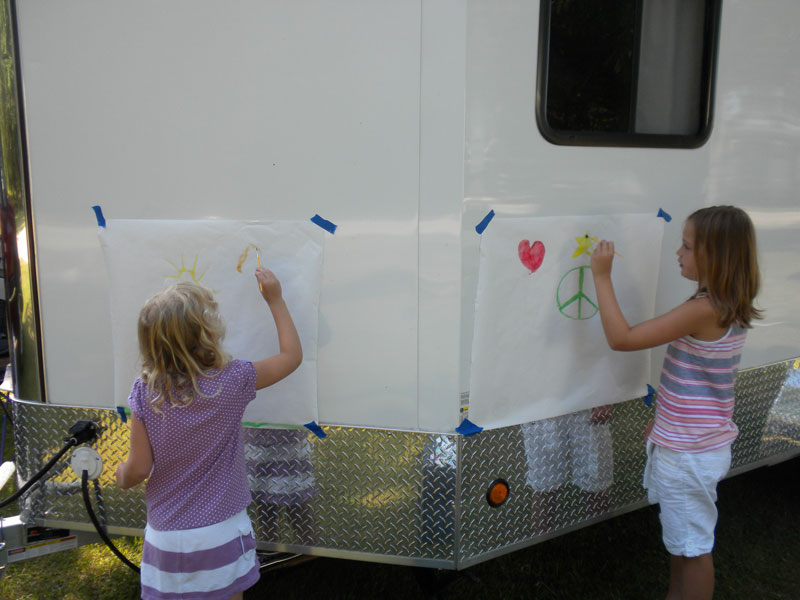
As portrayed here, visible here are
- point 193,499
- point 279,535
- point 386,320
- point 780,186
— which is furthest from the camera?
point 780,186

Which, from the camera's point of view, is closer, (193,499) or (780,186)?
(193,499)

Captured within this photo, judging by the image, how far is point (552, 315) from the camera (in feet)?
6.95

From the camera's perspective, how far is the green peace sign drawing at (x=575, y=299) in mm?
2123

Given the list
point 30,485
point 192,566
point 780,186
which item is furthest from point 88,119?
point 780,186

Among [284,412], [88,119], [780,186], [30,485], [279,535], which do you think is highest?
[88,119]

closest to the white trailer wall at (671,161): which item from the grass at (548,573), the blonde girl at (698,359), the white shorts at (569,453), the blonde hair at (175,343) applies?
the blonde girl at (698,359)

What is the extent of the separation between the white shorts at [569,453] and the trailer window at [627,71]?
0.93m

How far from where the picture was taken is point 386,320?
1.95 meters

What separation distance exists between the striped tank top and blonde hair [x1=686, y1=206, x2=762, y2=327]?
0.10 m

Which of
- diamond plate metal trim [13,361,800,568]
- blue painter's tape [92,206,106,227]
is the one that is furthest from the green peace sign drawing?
blue painter's tape [92,206,106,227]

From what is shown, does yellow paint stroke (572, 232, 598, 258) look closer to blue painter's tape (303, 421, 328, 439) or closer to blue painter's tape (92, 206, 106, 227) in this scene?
blue painter's tape (303, 421, 328, 439)

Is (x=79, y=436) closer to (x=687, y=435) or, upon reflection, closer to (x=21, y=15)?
(x=21, y=15)

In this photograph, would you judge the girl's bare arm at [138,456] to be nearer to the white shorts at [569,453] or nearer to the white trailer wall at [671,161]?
the white trailer wall at [671,161]

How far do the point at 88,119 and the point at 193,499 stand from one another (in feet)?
3.91
